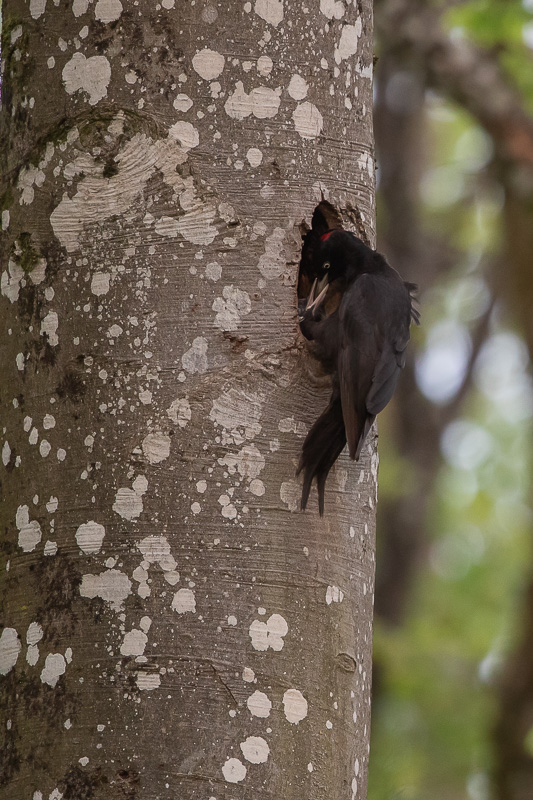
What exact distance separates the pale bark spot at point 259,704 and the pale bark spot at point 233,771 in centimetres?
11

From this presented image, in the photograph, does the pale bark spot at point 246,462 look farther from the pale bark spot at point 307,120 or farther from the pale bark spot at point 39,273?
the pale bark spot at point 307,120

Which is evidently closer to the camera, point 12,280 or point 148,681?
point 148,681

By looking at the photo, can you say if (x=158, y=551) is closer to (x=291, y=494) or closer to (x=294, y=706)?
(x=291, y=494)

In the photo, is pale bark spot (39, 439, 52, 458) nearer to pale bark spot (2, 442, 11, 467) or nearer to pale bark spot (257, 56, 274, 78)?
pale bark spot (2, 442, 11, 467)

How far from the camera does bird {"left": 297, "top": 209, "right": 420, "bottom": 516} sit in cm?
248

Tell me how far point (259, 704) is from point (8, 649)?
0.59m

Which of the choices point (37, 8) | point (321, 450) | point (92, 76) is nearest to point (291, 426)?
point (321, 450)

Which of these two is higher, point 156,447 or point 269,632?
point 156,447

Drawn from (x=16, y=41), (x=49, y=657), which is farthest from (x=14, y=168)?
(x=49, y=657)

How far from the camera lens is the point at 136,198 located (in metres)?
2.43

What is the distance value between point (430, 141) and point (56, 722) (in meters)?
13.1

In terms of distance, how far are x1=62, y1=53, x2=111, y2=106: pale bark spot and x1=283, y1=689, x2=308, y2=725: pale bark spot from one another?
1.48 meters

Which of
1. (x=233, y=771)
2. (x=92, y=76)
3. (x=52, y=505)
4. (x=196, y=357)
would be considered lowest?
Result: (x=233, y=771)

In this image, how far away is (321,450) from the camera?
7.92 feet
